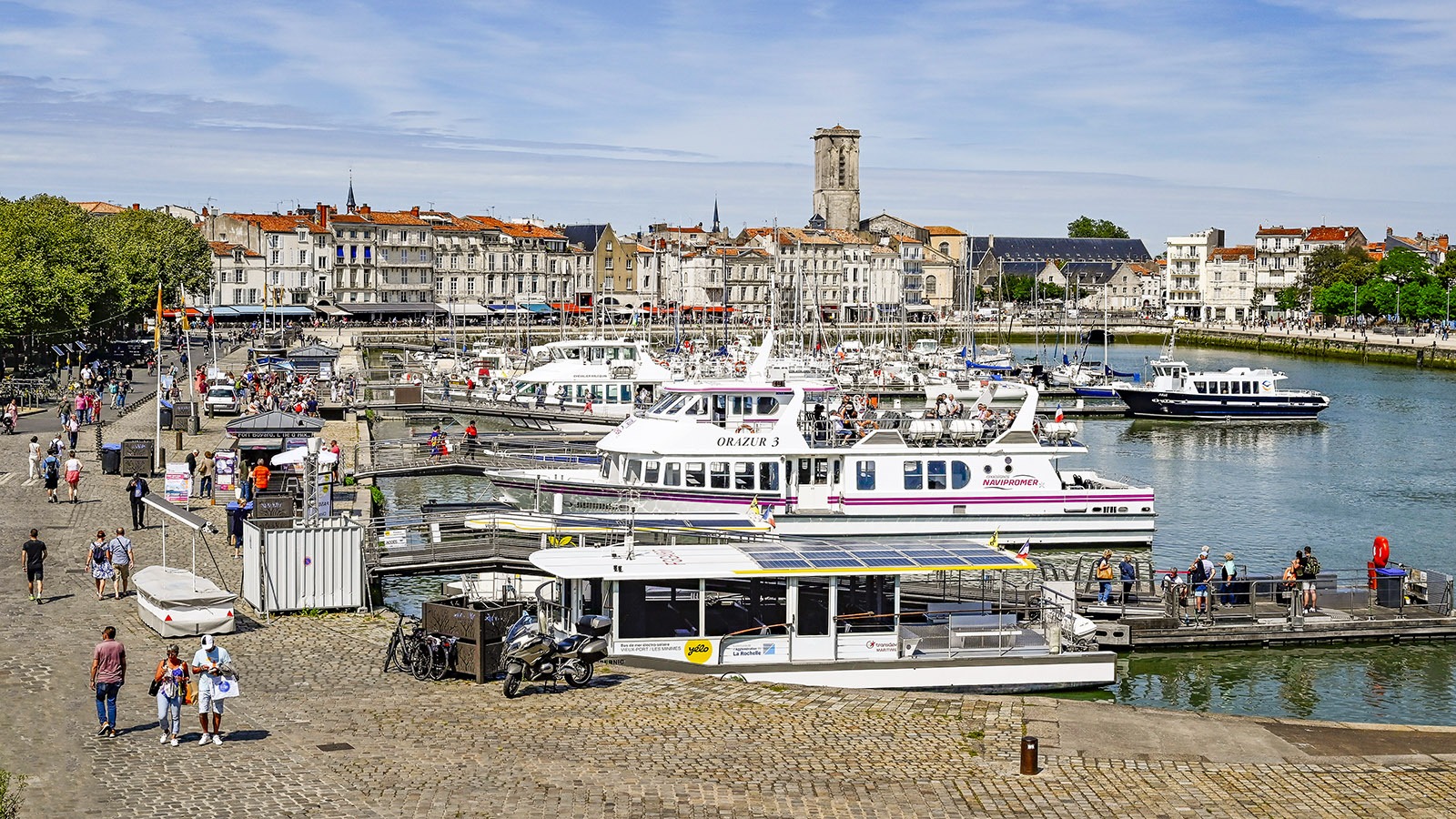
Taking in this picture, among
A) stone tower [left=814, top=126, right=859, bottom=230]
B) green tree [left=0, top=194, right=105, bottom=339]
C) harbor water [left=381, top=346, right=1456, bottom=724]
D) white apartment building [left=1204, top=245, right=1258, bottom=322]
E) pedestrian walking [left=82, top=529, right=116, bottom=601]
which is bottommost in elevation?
harbor water [left=381, top=346, right=1456, bottom=724]

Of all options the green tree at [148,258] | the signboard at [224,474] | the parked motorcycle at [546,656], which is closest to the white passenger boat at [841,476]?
the signboard at [224,474]

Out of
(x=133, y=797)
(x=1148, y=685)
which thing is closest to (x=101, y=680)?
(x=133, y=797)

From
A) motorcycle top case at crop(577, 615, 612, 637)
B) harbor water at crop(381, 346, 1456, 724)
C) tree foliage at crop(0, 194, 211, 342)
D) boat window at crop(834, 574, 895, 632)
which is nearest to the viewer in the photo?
motorcycle top case at crop(577, 615, 612, 637)

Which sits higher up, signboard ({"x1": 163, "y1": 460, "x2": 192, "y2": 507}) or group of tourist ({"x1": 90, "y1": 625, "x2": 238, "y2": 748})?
signboard ({"x1": 163, "y1": 460, "x2": 192, "y2": 507})

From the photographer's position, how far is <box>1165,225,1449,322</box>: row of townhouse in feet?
589

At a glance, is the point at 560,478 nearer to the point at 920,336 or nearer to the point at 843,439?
the point at 843,439

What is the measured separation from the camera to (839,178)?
19138 cm

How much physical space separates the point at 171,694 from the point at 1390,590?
2046 centimetres

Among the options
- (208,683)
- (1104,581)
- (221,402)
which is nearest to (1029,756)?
(208,683)

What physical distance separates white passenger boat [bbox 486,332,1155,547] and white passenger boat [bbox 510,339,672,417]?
Result: 23.9 metres


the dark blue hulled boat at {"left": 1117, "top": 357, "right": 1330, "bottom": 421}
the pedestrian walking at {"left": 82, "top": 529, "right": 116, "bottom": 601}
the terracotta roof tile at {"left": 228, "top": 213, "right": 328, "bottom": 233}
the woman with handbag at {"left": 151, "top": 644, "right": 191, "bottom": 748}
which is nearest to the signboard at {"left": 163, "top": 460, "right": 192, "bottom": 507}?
the pedestrian walking at {"left": 82, "top": 529, "right": 116, "bottom": 601}

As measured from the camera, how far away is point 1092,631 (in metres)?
23.1

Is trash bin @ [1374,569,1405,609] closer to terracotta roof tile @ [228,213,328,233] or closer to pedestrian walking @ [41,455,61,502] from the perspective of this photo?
pedestrian walking @ [41,455,61,502]

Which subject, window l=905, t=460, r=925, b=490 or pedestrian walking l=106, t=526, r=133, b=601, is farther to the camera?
window l=905, t=460, r=925, b=490
